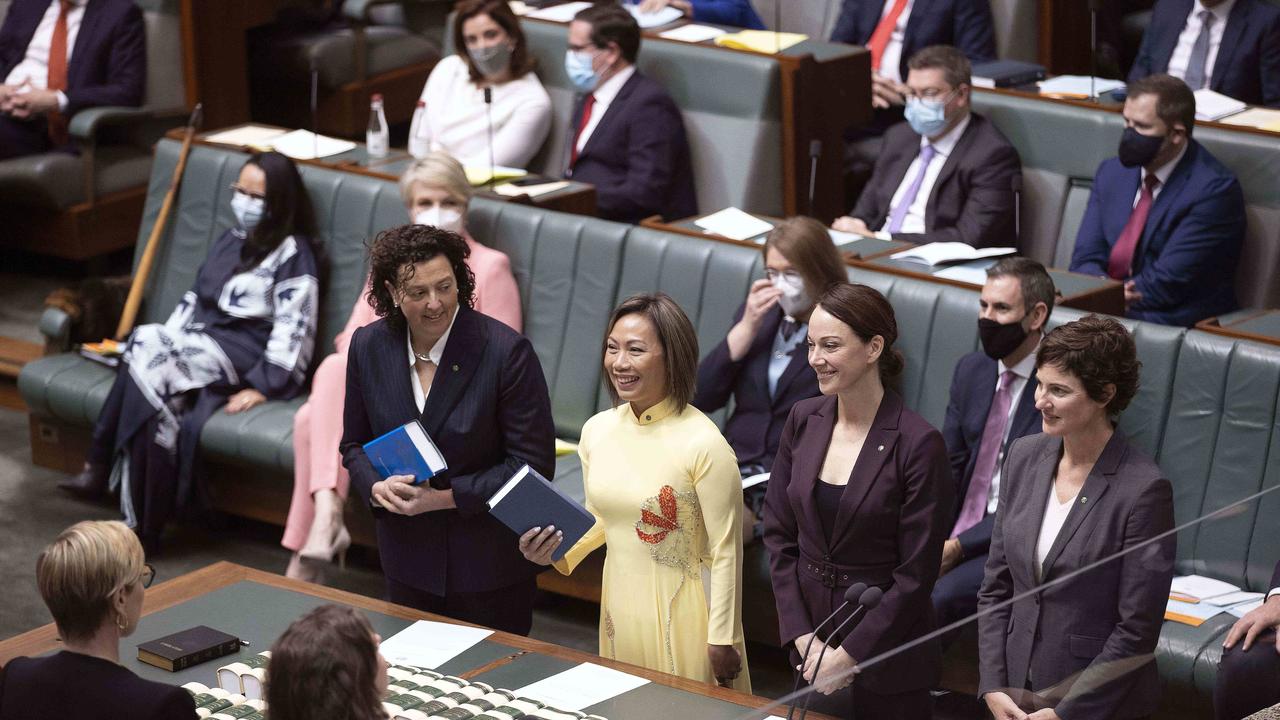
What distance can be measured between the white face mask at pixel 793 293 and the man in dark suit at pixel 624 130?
1.58 m

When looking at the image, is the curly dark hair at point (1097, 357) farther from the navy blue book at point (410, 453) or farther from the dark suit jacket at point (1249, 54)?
the dark suit jacket at point (1249, 54)

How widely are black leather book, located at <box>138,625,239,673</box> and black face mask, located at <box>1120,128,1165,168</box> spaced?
288 centimetres

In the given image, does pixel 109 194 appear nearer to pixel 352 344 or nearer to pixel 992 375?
pixel 352 344

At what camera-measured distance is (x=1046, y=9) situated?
648cm

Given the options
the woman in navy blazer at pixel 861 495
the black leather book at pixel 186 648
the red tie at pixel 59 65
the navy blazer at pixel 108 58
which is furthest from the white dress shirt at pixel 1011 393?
the red tie at pixel 59 65

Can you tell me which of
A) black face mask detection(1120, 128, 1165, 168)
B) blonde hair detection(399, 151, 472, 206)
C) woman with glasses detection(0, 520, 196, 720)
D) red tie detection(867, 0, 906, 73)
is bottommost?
woman with glasses detection(0, 520, 196, 720)

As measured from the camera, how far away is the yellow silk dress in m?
3.07

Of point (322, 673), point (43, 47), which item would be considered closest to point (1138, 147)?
point (322, 673)

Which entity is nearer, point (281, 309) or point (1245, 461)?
point (1245, 461)

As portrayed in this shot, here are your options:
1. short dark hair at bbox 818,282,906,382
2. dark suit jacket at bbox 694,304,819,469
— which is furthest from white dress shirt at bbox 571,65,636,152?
short dark hair at bbox 818,282,906,382

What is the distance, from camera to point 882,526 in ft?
9.80

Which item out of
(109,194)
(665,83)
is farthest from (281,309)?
(109,194)

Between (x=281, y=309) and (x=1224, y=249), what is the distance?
2.66 m

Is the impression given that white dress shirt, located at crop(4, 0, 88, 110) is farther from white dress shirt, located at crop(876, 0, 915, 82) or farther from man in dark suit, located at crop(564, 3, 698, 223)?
white dress shirt, located at crop(876, 0, 915, 82)
